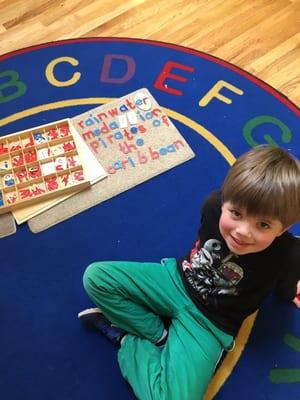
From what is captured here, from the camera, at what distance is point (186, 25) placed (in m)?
1.68

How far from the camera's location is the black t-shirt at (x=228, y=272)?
0.89 m

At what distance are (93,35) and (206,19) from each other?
1.44 ft

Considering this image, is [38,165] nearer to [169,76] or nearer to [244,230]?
[169,76]

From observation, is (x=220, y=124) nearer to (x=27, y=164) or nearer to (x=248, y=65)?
(x=248, y=65)

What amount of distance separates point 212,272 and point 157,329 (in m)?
0.20

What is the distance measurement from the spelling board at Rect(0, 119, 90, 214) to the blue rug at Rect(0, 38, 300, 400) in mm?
84

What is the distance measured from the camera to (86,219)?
1.27m

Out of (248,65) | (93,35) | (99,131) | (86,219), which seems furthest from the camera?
(93,35)

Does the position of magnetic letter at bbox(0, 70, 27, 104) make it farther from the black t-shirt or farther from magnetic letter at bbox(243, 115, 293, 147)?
the black t-shirt

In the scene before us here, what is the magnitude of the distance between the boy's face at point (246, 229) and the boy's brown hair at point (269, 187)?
1 cm

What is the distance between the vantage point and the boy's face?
2.62ft

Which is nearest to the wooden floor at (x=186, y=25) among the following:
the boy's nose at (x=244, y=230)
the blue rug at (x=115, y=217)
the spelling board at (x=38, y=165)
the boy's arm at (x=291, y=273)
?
the blue rug at (x=115, y=217)

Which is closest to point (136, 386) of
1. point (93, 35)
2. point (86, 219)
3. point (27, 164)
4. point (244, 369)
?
point (244, 369)

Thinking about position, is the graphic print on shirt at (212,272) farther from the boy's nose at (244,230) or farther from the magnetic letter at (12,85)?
the magnetic letter at (12,85)
